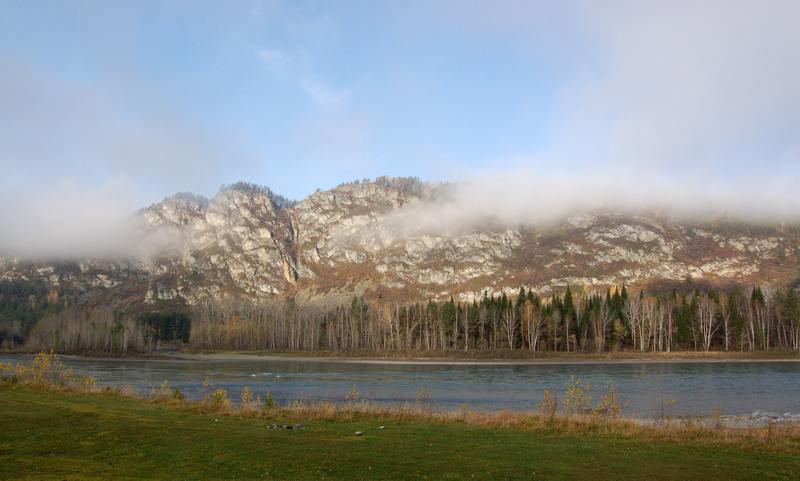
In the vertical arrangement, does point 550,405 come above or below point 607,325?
below

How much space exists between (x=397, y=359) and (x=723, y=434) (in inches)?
4649

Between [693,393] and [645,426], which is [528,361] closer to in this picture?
[693,393]

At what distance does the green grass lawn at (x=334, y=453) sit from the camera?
1977cm

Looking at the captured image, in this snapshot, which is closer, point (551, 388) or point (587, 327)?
point (551, 388)

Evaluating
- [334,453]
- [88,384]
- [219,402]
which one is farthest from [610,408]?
[88,384]

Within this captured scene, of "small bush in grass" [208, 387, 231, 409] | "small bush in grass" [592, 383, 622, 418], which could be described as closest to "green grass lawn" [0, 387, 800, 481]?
"small bush in grass" [208, 387, 231, 409]

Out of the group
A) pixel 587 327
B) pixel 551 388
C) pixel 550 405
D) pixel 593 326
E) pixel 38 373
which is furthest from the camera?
pixel 587 327

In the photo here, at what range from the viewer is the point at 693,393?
60.1m

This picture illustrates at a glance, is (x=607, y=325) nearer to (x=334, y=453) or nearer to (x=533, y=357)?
(x=533, y=357)

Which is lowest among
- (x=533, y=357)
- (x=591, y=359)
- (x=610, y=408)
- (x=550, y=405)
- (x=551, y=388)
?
(x=533, y=357)

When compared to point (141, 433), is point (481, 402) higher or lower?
lower

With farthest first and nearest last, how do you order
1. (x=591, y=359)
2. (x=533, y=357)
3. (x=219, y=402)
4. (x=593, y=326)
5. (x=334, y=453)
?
(x=593, y=326) < (x=533, y=357) < (x=591, y=359) < (x=219, y=402) < (x=334, y=453)

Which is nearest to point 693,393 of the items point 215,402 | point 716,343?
point 215,402

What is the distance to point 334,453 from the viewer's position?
23.1 m
